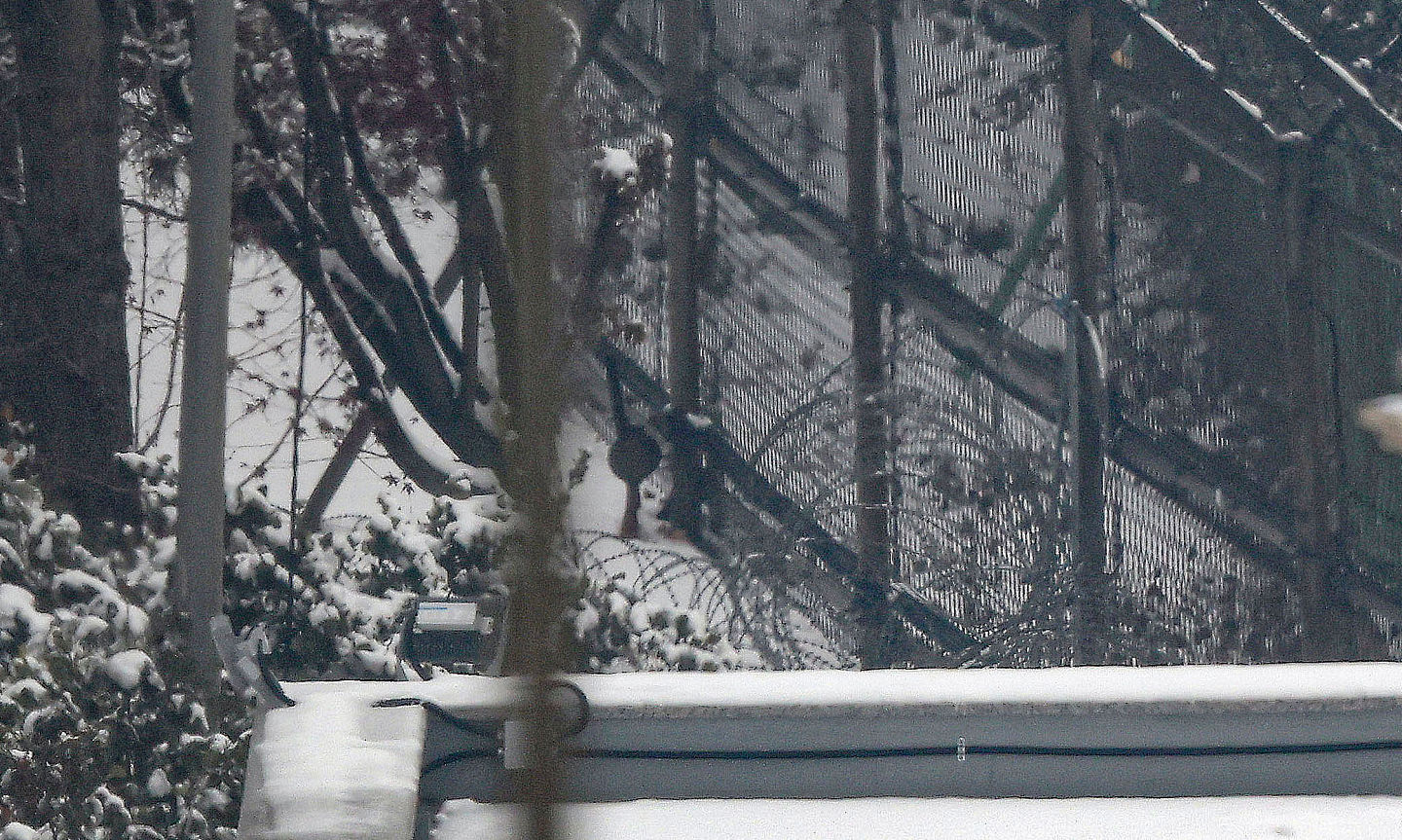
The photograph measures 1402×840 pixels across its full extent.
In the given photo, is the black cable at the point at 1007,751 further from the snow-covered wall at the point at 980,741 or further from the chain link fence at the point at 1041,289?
the chain link fence at the point at 1041,289

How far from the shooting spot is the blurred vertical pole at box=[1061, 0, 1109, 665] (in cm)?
624

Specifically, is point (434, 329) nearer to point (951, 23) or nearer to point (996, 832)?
point (951, 23)

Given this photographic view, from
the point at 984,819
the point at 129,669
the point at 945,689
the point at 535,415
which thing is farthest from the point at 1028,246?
the point at 535,415

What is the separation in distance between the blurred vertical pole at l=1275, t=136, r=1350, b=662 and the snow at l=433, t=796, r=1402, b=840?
3.64m

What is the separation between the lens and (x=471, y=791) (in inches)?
128

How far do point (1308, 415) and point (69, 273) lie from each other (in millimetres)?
4672

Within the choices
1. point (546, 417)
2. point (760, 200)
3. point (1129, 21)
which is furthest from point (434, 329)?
point (546, 417)

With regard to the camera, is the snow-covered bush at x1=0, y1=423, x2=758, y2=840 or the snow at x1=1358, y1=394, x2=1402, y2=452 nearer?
the snow at x1=1358, y1=394, x2=1402, y2=452

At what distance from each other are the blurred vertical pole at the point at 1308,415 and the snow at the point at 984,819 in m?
3.64

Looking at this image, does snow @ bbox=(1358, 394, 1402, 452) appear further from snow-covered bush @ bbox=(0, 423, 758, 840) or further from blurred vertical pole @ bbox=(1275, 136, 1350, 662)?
blurred vertical pole @ bbox=(1275, 136, 1350, 662)

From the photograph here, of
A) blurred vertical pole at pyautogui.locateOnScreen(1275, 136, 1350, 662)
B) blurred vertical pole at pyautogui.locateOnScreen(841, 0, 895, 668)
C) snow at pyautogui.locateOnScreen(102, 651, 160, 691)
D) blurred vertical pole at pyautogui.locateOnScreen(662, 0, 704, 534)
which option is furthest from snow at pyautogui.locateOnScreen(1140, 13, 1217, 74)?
snow at pyautogui.locateOnScreen(102, 651, 160, 691)

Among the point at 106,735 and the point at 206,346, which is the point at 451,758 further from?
the point at 206,346

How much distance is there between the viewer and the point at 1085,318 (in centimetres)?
651

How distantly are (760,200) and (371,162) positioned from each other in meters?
1.81
